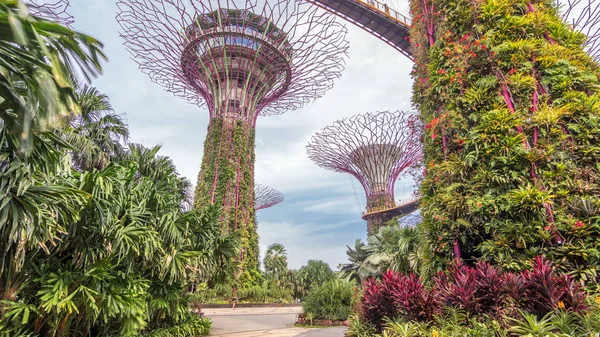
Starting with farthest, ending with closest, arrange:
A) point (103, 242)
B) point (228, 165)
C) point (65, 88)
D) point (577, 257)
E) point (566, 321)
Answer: point (228, 165)
point (103, 242)
point (577, 257)
point (566, 321)
point (65, 88)

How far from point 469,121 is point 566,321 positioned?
13.2 ft

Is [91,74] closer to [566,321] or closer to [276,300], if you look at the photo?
[566,321]

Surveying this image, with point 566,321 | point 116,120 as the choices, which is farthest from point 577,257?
point 116,120

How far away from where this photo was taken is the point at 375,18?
86.3ft

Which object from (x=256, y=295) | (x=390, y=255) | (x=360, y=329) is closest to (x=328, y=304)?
(x=390, y=255)

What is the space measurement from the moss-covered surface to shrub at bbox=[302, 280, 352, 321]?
899 centimetres

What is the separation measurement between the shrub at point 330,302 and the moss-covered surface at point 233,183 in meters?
8.99

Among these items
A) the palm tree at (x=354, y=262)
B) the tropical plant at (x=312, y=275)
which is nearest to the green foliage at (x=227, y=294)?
the palm tree at (x=354, y=262)

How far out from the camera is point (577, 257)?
205 inches

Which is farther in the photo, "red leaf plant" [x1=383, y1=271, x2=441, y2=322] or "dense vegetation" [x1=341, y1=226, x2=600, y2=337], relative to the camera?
"red leaf plant" [x1=383, y1=271, x2=441, y2=322]

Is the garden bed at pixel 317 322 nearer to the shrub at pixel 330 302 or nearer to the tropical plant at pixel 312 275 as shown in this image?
the shrub at pixel 330 302

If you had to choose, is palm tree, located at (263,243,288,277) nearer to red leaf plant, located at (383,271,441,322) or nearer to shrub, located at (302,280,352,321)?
shrub, located at (302,280,352,321)

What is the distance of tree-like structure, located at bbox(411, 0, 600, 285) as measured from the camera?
5480mm

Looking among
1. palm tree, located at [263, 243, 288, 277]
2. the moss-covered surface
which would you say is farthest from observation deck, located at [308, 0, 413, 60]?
palm tree, located at [263, 243, 288, 277]
